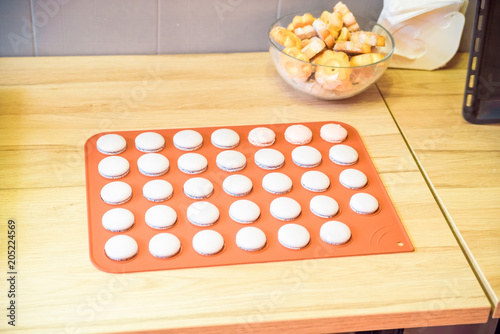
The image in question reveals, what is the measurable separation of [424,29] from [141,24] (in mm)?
630

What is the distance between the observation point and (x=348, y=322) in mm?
789

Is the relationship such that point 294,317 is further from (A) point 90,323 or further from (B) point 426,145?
(B) point 426,145

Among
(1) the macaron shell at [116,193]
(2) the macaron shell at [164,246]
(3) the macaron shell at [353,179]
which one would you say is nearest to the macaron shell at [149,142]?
(1) the macaron shell at [116,193]

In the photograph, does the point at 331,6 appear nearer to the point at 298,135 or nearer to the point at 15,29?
the point at 298,135

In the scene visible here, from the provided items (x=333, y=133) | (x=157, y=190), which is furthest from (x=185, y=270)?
(x=333, y=133)

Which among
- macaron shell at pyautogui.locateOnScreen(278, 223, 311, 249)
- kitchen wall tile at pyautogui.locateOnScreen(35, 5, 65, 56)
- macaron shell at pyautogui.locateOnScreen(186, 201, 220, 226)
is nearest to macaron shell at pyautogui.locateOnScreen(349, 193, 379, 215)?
macaron shell at pyautogui.locateOnScreen(278, 223, 311, 249)

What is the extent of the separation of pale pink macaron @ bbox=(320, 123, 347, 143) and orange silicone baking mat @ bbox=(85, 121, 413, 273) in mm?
11

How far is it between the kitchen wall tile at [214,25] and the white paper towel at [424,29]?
27 cm

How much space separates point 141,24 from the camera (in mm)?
1286

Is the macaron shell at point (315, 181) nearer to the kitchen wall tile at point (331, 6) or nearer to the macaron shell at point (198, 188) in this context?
the macaron shell at point (198, 188)

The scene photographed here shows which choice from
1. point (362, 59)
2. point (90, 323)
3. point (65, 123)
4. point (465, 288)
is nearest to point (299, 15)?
point (362, 59)

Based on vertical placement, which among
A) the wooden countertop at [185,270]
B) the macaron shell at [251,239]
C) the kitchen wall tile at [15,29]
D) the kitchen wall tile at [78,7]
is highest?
the kitchen wall tile at [78,7]

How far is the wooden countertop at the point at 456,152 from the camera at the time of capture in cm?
90
